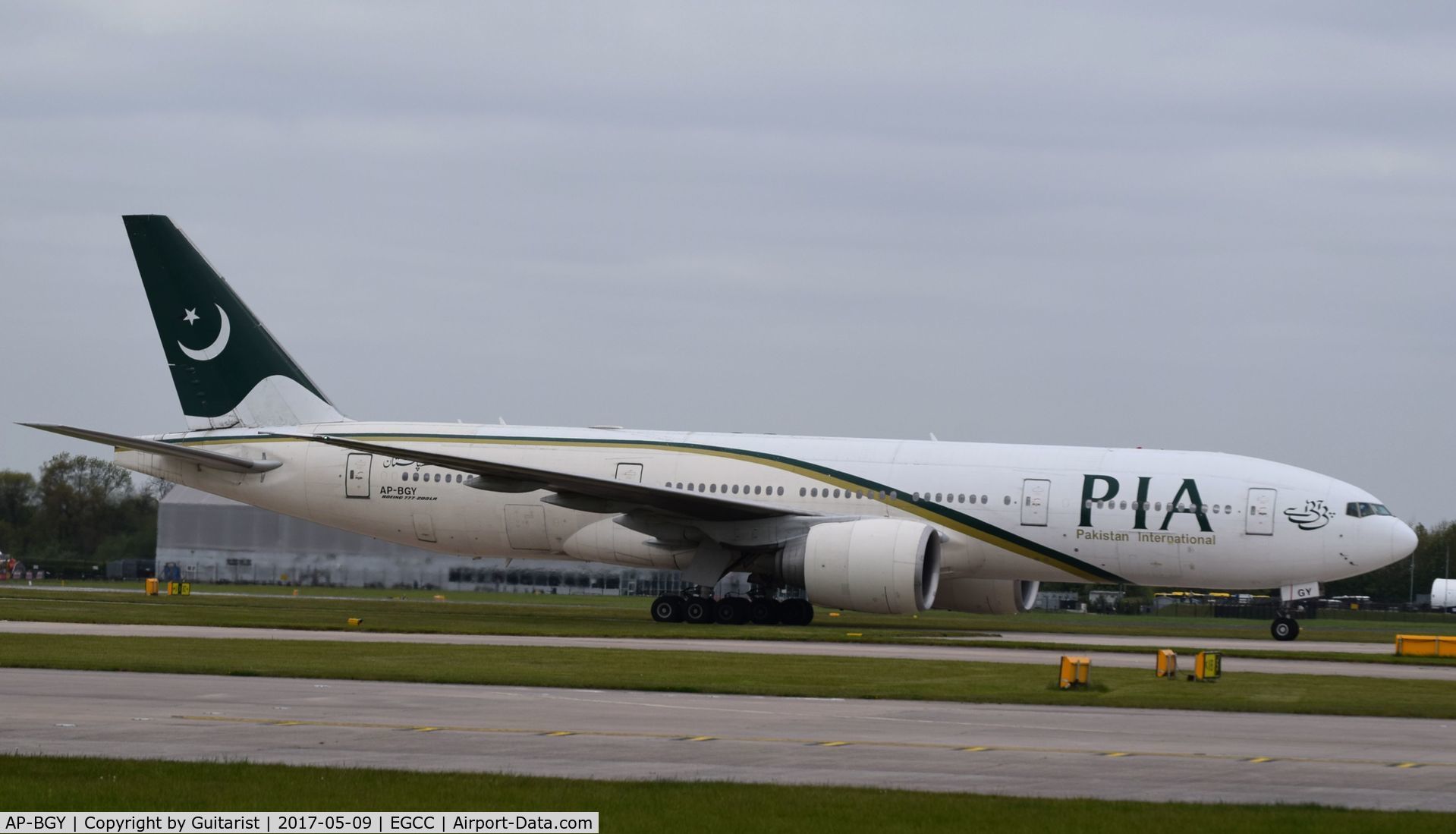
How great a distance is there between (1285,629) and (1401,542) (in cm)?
268

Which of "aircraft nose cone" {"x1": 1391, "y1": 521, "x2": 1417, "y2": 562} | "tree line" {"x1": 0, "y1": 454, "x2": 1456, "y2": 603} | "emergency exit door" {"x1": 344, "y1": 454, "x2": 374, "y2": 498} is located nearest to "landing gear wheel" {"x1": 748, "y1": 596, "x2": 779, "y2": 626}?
"emergency exit door" {"x1": 344, "y1": 454, "x2": 374, "y2": 498}

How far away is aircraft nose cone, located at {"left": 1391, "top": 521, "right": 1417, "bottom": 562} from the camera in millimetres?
30656

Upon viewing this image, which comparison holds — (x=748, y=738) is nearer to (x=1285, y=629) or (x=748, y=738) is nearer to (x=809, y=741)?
(x=809, y=741)

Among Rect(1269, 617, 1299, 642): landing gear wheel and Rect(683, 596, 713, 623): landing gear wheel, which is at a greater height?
Rect(1269, 617, 1299, 642): landing gear wheel

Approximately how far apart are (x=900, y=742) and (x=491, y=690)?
223 inches

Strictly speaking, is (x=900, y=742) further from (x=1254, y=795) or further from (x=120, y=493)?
(x=120, y=493)

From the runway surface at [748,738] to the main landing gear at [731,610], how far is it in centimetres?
1436

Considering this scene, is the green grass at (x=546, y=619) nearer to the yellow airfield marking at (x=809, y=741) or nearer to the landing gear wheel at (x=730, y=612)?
the landing gear wheel at (x=730, y=612)

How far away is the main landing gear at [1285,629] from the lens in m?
31.7

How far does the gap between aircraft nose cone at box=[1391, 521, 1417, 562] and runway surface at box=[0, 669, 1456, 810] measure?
579 inches

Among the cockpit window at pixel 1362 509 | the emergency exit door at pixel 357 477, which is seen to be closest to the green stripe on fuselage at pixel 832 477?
the emergency exit door at pixel 357 477

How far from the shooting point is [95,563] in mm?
75812

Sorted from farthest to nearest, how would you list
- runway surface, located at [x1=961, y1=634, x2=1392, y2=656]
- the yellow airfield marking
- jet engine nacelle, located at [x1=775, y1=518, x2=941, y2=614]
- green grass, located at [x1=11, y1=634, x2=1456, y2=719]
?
runway surface, located at [x1=961, y1=634, x2=1392, y2=656]
jet engine nacelle, located at [x1=775, y1=518, x2=941, y2=614]
green grass, located at [x1=11, y1=634, x2=1456, y2=719]
the yellow airfield marking

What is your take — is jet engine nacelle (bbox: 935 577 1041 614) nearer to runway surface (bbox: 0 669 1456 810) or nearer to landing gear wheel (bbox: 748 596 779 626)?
landing gear wheel (bbox: 748 596 779 626)
